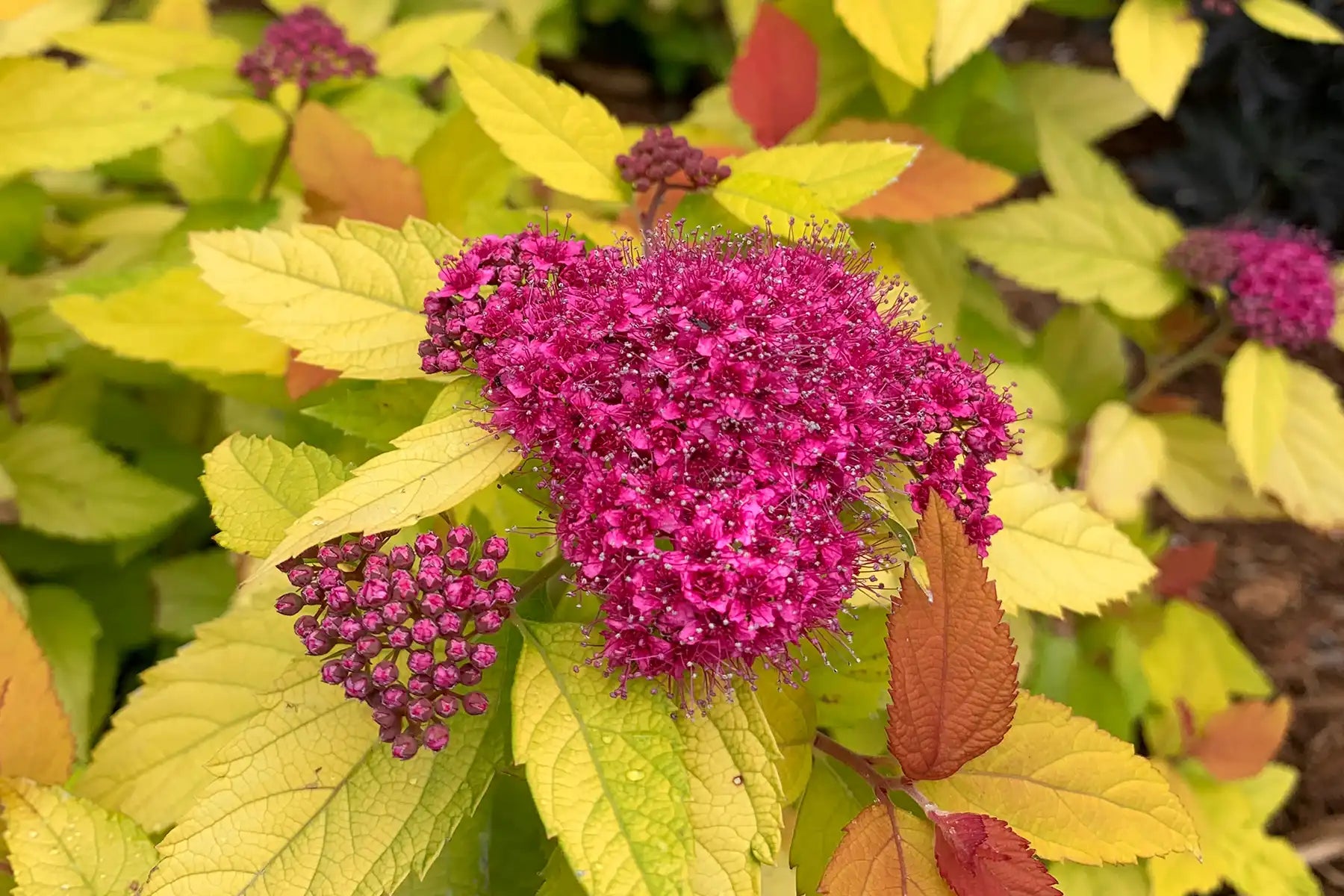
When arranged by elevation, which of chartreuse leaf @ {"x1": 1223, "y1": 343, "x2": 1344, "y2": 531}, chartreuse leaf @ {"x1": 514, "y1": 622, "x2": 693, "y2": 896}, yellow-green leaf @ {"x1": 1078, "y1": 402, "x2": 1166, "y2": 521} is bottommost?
yellow-green leaf @ {"x1": 1078, "y1": 402, "x2": 1166, "y2": 521}

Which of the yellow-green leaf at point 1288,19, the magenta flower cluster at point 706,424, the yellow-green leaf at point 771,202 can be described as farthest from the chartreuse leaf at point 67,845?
the yellow-green leaf at point 1288,19

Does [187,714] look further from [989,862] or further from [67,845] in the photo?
[989,862]

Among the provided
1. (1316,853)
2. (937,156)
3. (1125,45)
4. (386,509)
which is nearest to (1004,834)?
(386,509)

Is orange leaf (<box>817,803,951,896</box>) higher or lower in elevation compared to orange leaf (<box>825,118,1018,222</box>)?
lower

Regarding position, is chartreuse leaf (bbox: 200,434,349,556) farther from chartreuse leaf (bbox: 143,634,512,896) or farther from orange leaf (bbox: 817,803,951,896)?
orange leaf (bbox: 817,803,951,896)

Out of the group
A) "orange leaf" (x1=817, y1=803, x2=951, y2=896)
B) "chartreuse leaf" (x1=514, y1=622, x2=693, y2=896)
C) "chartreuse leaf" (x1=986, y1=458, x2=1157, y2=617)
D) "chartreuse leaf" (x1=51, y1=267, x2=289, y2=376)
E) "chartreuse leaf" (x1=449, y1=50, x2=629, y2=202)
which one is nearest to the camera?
"chartreuse leaf" (x1=514, y1=622, x2=693, y2=896)

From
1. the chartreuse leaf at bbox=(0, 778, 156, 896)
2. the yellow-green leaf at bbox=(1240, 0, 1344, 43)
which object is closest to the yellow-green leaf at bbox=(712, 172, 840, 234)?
the chartreuse leaf at bbox=(0, 778, 156, 896)

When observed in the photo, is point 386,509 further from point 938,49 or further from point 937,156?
point 938,49

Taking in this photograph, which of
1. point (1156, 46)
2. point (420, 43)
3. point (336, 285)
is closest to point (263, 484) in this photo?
point (336, 285)
